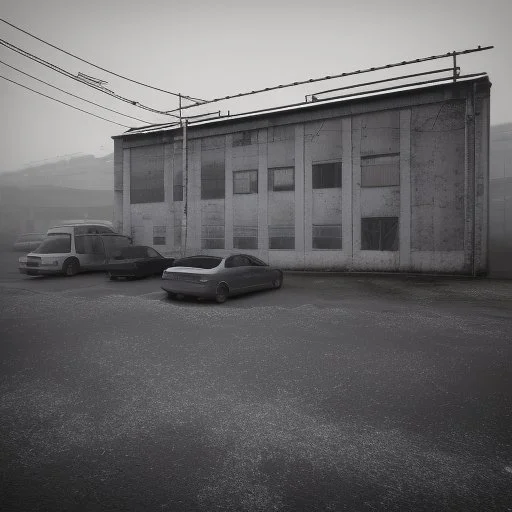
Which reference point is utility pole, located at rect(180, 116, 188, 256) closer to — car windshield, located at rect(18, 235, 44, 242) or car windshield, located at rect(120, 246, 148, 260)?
car windshield, located at rect(120, 246, 148, 260)

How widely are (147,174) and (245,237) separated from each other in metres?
8.85

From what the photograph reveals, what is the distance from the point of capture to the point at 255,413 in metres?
4.11

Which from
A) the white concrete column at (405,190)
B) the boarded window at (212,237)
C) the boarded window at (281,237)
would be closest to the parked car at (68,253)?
the boarded window at (212,237)

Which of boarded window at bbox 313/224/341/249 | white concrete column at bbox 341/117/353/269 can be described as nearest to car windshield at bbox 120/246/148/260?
boarded window at bbox 313/224/341/249

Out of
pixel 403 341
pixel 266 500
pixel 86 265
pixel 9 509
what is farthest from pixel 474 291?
pixel 86 265

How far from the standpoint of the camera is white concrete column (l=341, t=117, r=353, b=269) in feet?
64.4

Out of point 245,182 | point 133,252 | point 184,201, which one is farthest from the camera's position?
point 245,182

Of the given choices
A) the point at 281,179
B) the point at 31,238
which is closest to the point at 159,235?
the point at 281,179

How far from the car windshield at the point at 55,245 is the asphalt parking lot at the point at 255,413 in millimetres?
8336

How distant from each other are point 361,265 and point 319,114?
8396mm

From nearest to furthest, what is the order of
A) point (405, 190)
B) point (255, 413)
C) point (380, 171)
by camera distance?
point (255, 413) < point (405, 190) < point (380, 171)

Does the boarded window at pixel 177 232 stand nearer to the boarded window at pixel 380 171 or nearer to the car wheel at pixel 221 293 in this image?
the boarded window at pixel 380 171

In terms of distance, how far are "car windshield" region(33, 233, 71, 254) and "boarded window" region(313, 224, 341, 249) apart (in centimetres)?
1217

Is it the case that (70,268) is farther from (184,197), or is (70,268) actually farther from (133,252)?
(184,197)
